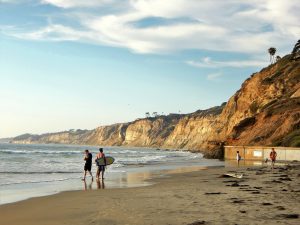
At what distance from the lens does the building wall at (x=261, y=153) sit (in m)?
40.5

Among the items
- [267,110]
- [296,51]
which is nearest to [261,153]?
[267,110]

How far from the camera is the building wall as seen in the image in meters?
40.5

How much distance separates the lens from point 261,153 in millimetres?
44812

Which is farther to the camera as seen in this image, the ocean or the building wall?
the building wall

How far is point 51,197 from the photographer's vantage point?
14102mm

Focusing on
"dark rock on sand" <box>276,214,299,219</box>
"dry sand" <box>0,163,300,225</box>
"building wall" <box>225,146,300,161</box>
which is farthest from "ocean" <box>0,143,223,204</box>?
"dark rock on sand" <box>276,214,299,219</box>

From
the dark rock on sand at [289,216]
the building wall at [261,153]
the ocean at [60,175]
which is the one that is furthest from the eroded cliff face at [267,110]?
the dark rock on sand at [289,216]

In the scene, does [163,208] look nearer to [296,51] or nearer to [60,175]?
[60,175]

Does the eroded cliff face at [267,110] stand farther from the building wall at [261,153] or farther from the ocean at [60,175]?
the ocean at [60,175]

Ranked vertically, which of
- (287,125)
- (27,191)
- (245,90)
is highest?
(245,90)

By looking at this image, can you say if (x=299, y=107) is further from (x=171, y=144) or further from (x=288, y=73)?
(x=171, y=144)

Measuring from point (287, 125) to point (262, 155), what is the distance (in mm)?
7623

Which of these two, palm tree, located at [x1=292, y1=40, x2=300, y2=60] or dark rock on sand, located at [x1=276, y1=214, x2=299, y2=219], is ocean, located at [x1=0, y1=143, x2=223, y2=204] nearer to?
dark rock on sand, located at [x1=276, y1=214, x2=299, y2=219]

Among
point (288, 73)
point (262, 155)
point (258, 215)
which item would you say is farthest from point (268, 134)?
point (258, 215)
